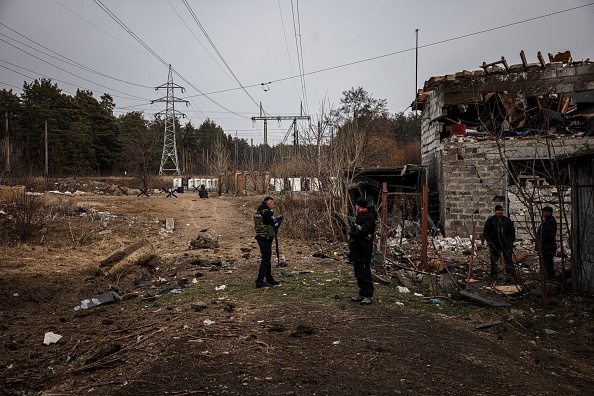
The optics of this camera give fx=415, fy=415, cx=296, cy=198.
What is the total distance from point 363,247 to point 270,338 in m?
2.19

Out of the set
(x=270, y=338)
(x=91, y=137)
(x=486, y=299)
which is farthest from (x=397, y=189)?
(x=91, y=137)

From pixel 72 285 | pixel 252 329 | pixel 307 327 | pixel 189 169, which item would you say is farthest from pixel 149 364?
pixel 189 169

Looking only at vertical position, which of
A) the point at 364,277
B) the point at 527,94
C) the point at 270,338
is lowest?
the point at 270,338

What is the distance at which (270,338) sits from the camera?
507 centimetres

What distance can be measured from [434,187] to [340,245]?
16.9 ft

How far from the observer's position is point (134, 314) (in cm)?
641

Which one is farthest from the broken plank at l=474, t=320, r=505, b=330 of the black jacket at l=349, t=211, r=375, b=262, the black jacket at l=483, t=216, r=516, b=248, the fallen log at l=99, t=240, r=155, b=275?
the fallen log at l=99, t=240, r=155, b=275

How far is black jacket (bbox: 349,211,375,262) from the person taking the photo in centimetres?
638

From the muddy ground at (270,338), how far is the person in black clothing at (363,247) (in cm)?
33

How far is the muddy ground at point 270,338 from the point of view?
3928mm

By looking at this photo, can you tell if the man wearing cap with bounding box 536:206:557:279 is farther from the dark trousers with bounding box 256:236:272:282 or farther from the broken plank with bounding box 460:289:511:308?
the dark trousers with bounding box 256:236:272:282

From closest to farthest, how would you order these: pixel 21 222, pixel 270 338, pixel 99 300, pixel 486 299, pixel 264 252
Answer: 1. pixel 270 338
2. pixel 486 299
3. pixel 99 300
4. pixel 264 252
5. pixel 21 222

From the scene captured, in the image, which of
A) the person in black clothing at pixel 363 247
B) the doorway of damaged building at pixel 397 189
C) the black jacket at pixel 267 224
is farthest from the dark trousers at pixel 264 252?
the doorway of damaged building at pixel 397 189

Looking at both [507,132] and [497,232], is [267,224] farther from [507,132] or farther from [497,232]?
[507,132]
